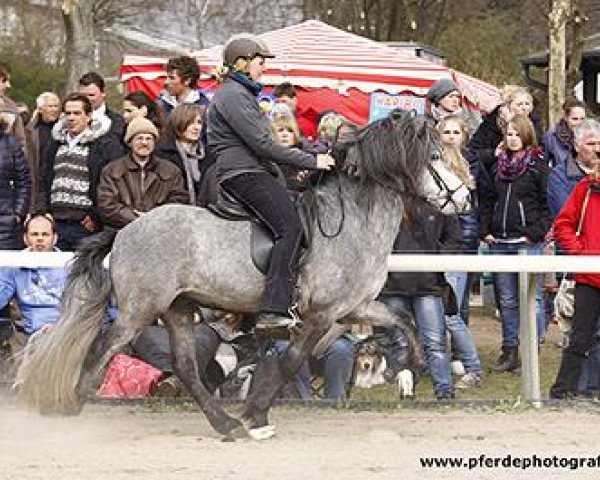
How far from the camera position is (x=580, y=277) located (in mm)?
10023

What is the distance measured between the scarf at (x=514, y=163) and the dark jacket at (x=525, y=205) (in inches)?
1.2

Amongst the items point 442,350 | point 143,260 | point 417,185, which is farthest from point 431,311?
point 143,260

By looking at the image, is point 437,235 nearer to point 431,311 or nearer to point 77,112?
point 431,311

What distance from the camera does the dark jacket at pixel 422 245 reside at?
34.4ft

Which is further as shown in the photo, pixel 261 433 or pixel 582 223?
pixel 582 223

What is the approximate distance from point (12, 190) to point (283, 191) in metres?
3.71

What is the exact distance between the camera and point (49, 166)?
11414mm

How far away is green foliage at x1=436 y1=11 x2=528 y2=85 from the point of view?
122 ft

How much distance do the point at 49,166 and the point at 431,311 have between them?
319 cm

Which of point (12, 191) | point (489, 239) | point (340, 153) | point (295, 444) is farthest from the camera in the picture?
point (489, 239)

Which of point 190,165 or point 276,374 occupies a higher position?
point 190,165

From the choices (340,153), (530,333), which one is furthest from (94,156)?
(530,333)

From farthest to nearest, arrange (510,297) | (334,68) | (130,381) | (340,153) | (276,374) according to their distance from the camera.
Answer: (334,68) → (510,297) → (130,381) → (340,153) → (276,374)

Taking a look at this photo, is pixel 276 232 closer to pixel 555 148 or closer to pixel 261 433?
pixel 261 433
